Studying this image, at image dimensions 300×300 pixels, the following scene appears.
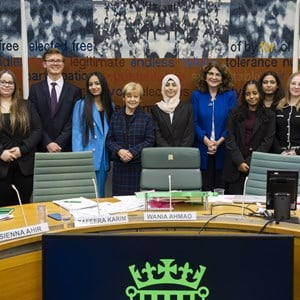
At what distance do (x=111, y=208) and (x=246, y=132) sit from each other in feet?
6.43

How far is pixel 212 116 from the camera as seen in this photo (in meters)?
4.48

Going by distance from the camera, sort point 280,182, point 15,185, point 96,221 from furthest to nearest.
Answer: point 15,185 → point 280,182 → point 96,221

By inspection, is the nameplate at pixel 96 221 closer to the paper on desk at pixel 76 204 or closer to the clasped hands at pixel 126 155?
the paper on desk at pixel 76 204

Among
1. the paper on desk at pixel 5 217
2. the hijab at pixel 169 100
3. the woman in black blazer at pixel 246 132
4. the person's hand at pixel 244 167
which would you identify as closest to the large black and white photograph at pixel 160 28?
the hijab at pixel 169 100

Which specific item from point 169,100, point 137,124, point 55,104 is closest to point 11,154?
point 55,104

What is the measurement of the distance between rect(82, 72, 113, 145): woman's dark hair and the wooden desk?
154 centimetres

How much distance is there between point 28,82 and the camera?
4.82 metres

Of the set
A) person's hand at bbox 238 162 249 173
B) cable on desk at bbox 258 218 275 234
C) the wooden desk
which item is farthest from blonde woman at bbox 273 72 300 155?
cable on desk at bbox 258 218 275 234

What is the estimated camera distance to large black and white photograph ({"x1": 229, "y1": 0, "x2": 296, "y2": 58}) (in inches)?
188

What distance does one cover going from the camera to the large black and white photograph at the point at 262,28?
4785 millimetres

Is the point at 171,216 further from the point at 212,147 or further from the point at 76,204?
the point at 212,147

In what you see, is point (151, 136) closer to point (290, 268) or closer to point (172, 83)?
point (172, 83)

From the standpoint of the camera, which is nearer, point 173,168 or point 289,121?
point 173,168

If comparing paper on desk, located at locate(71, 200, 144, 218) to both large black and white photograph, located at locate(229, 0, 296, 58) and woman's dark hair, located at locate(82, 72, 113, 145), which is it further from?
large black and white photograph, located at locate(229, 0, 296, 58)
